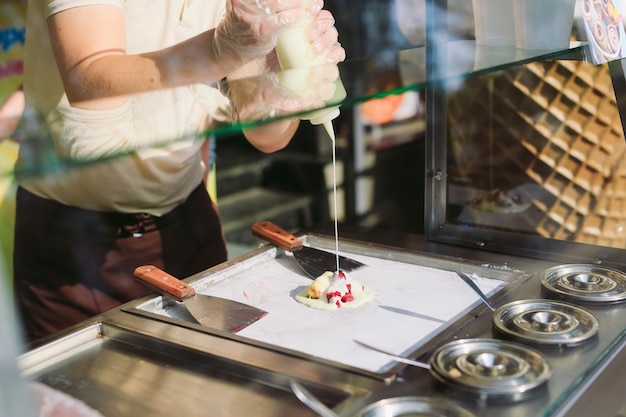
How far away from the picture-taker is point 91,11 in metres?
1.25

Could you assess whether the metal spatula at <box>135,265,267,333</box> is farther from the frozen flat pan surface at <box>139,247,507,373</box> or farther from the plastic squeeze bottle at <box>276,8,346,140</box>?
the plastic squeeze bottle at <box>276,8,346,140</box>

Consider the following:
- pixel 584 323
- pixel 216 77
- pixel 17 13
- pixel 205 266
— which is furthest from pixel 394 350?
pixel 17 13

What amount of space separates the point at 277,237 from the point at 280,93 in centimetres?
77

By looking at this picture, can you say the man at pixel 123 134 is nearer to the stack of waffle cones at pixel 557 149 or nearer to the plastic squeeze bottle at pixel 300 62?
the plastic squeeze bottle at pixel 300 62

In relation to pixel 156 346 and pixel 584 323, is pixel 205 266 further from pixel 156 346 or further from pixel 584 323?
pixel 584 323

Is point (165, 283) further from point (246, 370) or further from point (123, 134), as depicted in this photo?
point (123, 134)

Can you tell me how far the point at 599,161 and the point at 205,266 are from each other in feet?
3.78

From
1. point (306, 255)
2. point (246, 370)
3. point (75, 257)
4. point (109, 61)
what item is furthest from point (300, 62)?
point (75, 257)

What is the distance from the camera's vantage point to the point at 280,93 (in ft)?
3.06

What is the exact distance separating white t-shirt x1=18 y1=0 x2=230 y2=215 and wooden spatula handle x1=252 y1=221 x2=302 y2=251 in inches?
11.1

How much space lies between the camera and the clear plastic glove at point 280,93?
87 centimetres

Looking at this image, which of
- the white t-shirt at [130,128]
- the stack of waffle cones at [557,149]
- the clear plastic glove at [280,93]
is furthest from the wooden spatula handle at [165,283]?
the stack of waffle cones at [557,149]

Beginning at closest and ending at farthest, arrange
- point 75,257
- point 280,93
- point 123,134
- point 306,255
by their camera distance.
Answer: point 123,134
point 280,93
point 306,255
point 75,257

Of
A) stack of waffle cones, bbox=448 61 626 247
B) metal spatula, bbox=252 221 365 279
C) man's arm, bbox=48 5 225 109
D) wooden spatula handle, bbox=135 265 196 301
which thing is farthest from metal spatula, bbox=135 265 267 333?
stack of waffle cones, bbox=448 61 626 247
